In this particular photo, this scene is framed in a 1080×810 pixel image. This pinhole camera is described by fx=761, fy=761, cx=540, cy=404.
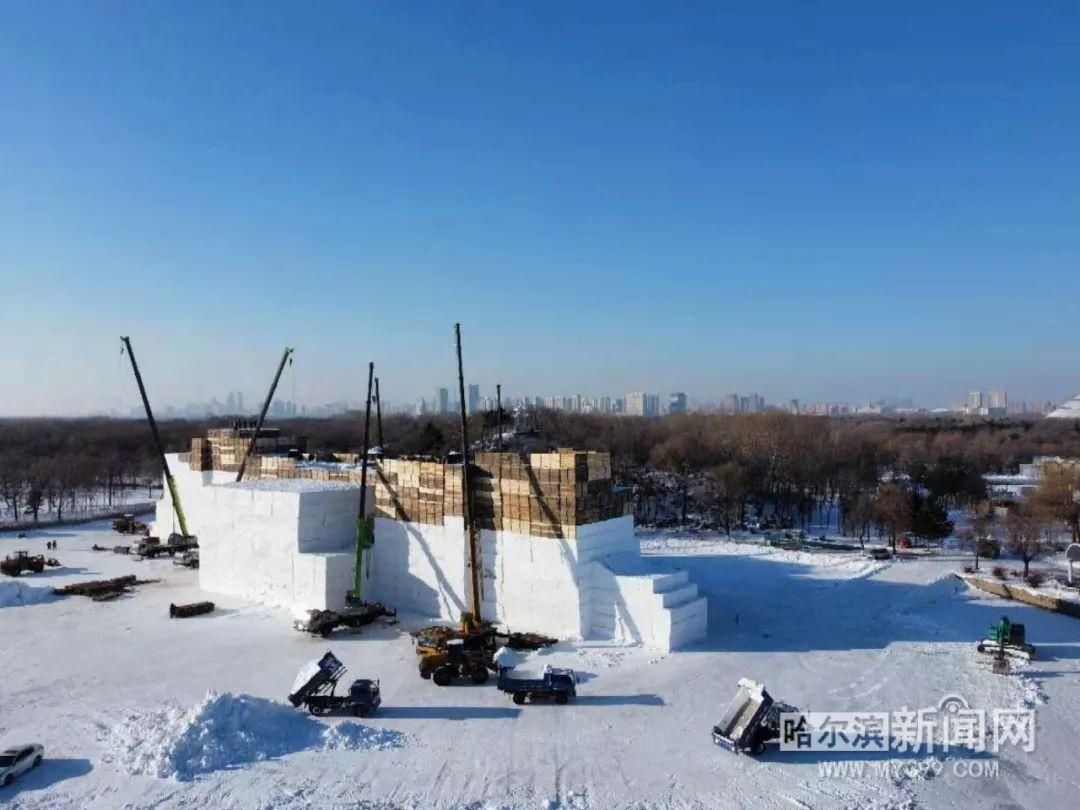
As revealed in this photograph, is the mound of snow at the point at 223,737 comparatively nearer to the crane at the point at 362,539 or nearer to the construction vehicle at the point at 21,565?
the crane at the point at 362,539

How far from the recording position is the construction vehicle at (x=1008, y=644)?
57.5ft

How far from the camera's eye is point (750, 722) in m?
13.0

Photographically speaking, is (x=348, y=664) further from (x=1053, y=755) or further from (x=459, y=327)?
(x=1053, y=755)

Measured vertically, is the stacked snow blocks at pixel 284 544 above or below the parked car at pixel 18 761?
above

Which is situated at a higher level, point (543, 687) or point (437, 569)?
point (437, 569)

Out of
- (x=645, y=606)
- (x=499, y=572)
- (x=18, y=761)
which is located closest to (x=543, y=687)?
(x=645, y=606)

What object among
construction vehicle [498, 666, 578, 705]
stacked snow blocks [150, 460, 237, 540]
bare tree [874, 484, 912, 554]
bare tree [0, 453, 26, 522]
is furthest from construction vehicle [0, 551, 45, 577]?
bare tree [874, 484, 912, 554]

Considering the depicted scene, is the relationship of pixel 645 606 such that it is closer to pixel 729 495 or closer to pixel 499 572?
pixel 499 572

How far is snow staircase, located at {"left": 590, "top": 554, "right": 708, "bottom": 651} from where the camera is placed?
60.4 ft

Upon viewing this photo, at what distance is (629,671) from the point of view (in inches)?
669

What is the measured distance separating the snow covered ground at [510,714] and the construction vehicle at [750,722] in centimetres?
30

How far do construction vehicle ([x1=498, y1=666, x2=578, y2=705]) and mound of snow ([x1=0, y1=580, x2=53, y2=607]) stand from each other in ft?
58.7

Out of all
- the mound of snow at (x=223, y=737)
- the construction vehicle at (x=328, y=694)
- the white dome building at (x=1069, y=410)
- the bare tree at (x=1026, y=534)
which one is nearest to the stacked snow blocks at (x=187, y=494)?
the construction vehicle at (x=328, y=694)

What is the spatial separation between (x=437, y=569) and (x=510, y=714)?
767 centimetres
